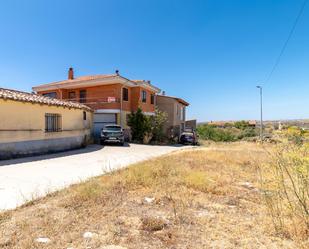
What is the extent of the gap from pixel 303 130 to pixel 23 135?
12143mm

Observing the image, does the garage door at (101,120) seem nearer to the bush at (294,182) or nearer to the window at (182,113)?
the window at (182,113)

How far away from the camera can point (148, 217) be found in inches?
169

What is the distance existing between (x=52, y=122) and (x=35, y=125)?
178 centimetres

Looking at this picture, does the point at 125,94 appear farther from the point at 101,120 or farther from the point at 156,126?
the point at 156,126

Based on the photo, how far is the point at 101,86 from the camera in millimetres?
22422

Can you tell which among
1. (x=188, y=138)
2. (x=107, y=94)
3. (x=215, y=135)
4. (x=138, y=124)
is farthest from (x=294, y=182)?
(x=215, y=135)

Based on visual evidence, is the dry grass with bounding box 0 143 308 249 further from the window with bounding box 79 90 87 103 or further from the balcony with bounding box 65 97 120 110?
the window with bounding box 79 90 87 103

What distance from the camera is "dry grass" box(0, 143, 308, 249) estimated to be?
3412 mm

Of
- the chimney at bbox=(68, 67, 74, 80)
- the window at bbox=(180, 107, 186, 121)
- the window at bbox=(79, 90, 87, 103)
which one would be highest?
the chimney at bbox=(68, 67, 74, 80)

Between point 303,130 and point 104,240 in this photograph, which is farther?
point 303,130

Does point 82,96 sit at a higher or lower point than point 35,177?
higher

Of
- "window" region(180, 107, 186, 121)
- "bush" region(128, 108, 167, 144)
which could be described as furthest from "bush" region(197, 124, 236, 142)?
"bush" region(128, 108, 167, 144)

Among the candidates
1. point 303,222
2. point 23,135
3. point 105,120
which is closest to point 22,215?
point 303,222

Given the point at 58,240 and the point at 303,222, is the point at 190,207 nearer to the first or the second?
the point at 303,222
